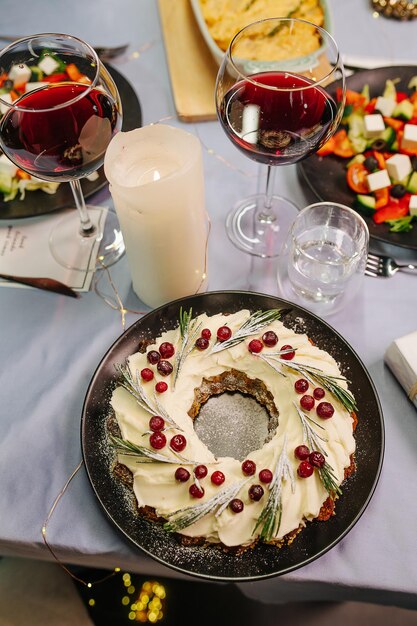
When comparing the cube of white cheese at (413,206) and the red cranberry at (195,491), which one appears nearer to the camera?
the red cranberry at (195,491)

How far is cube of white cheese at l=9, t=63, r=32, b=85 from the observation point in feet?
3.66

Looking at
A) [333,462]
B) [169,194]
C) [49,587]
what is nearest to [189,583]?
[49,587]

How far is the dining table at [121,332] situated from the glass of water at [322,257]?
34mm

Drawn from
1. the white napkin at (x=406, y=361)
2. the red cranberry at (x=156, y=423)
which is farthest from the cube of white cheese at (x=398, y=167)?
the red cranberry at (x=156, y=423)

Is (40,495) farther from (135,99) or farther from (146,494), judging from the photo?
(135,99)

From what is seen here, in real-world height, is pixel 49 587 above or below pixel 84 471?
below

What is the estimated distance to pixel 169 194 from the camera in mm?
877

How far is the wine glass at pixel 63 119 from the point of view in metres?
0.89

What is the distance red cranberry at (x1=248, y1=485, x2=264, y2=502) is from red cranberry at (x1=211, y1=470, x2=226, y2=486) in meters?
0.04

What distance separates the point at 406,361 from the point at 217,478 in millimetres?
373

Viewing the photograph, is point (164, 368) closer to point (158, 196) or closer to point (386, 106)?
point (158, 196)

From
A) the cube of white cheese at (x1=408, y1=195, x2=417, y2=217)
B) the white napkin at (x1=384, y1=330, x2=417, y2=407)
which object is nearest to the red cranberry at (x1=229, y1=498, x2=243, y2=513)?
the white napkin at (x1=384, y1=330, x2=417, y2=407)

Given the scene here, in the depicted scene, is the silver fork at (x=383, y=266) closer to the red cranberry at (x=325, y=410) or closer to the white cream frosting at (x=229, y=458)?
the white cream frosting at (x=229, y=458)

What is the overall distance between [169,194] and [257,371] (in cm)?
32
